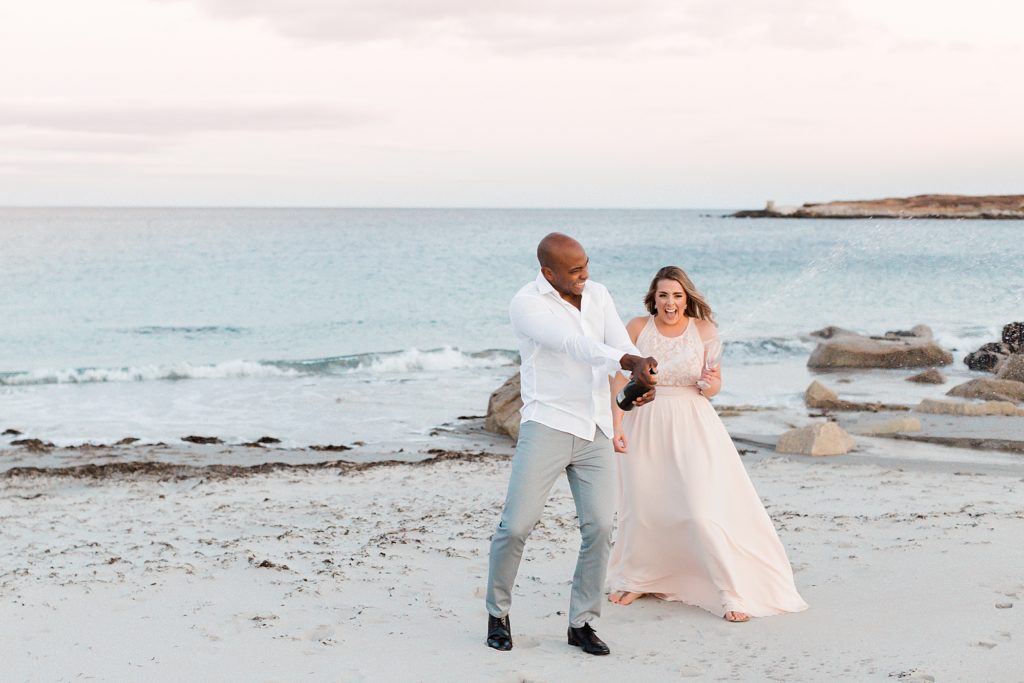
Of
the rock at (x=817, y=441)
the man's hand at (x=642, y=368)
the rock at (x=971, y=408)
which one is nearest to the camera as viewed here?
the man's hand at (x=642, y=368)

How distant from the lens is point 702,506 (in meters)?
5.35

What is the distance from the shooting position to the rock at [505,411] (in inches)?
501

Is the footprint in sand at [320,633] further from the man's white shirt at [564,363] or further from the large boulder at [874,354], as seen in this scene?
the large boulder at [874,354]

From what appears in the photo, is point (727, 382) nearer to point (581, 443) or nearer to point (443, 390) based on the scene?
point (443, 390)

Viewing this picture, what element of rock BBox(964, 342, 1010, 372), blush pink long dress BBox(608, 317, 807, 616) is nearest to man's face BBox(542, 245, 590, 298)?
blush pink long dress BBox(608, 317, 807, 616)

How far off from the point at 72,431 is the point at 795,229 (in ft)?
317

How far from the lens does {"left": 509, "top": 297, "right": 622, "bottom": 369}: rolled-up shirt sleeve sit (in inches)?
169

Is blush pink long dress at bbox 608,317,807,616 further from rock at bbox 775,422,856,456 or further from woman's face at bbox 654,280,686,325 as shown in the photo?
rock at bbox 775,422,856,456

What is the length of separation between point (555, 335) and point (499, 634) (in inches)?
Answer: 60.9

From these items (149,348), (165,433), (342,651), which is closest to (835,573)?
(342,651)

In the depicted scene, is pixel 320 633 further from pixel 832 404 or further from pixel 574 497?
pixel 832 404

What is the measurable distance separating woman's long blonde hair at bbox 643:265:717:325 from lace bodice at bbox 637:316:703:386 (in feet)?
0.34

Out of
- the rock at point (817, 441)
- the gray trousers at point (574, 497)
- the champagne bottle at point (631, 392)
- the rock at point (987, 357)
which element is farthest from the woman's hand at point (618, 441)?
the rock at point (987, 357)

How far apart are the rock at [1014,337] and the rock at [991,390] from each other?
5.81 meters
